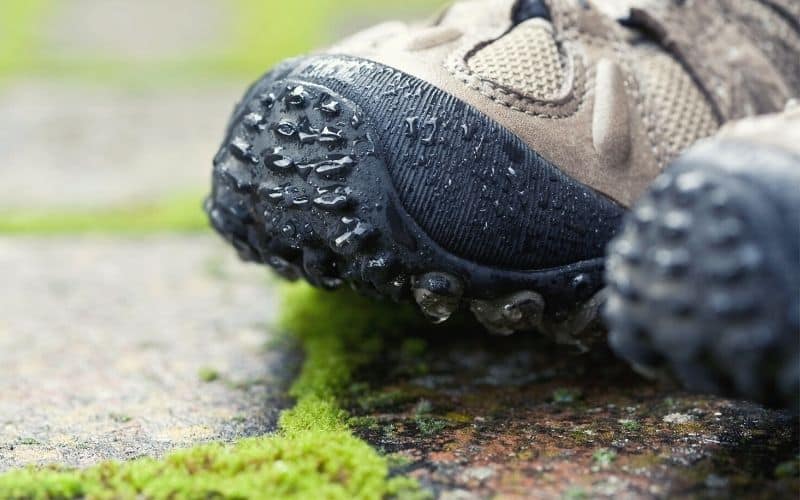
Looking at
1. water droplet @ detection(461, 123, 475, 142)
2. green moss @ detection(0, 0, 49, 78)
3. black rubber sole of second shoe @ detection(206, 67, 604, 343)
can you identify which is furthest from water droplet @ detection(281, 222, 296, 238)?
green moss @ detection(0, 0, 49, 78)

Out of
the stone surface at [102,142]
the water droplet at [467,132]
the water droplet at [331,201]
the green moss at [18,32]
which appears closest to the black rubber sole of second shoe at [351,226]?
the water droplet at [331,201]

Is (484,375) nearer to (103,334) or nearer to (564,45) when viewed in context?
(564,45)

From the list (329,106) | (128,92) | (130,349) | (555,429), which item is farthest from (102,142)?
(555,429)

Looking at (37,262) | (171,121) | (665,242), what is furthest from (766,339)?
(171,121)

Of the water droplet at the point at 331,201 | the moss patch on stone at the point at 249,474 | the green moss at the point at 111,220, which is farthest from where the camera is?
the green moss at the point at 111,220

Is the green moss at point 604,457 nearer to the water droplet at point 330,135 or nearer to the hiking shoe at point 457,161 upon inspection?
the hiking shoe at point 457,161
